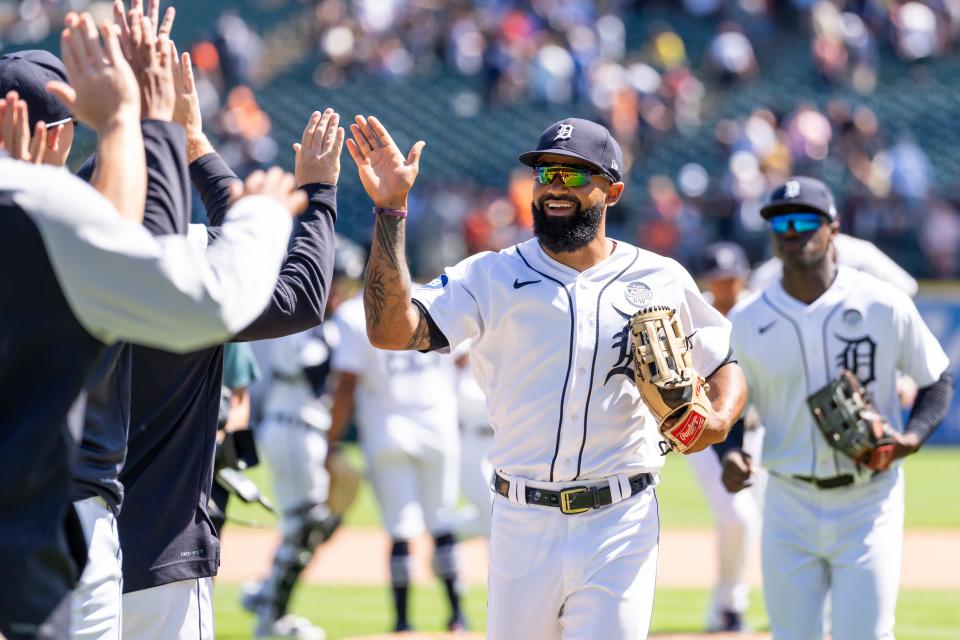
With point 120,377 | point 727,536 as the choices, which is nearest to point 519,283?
point 120,377

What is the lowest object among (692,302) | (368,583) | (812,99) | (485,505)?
(368,583)

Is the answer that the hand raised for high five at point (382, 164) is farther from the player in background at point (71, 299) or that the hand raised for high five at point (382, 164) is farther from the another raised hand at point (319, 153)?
the player in background at point (71, 299)

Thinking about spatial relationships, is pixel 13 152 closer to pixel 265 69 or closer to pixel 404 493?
pixel 404 493

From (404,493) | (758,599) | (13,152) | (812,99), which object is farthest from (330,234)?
(812,99)

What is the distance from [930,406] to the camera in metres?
6.13

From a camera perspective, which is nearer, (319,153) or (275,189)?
(275,189)

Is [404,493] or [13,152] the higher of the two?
[13,152]

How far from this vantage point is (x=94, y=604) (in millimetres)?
3547

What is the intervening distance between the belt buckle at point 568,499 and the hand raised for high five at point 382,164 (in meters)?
1.07

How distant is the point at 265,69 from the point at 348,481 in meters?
17.9

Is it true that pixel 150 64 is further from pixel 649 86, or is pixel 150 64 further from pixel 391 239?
pixel 649 86

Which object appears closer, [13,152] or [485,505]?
[13,152]

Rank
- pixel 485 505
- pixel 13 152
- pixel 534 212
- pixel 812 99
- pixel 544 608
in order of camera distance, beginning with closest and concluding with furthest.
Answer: pixel 13 152 → pixel 544 608 → pixel 534 212 → pixel 485 505 → pixel 812 99

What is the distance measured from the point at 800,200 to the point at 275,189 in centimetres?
352
